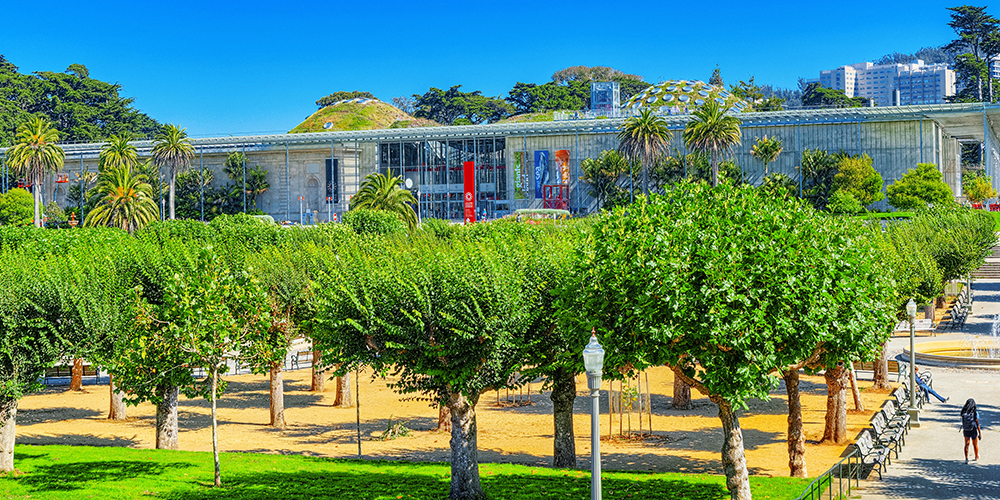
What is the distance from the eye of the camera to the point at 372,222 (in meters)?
59.4

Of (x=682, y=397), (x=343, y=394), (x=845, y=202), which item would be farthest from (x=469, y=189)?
(x=682, y=397)

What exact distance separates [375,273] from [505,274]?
3275 mm

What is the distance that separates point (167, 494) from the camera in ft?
70.7

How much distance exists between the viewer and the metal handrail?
61.1ft

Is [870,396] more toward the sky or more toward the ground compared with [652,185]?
more toward the ground

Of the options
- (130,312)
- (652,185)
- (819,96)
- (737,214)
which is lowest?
(130,312)

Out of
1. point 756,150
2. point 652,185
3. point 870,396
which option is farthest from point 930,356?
point 652,185

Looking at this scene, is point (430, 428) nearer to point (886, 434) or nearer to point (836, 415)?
point (836, 415)

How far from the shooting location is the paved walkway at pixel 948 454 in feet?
68.5

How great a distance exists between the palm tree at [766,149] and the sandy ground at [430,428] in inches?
2394

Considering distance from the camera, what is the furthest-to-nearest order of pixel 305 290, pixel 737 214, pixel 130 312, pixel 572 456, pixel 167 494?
pixel 305 290, pixel 572 456, pixel 130 312, pixel 167 494, pixel 737 214

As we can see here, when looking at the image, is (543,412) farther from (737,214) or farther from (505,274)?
(737,214)

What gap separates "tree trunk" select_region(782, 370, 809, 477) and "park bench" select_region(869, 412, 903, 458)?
257cm

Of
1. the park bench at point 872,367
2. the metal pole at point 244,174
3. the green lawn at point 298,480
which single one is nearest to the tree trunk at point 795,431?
the green lawn at point 298,480
